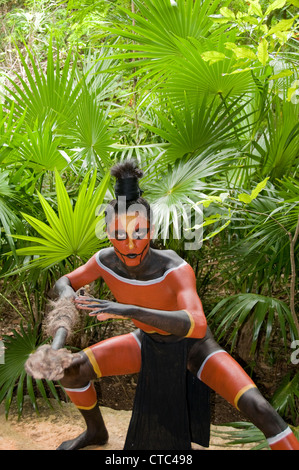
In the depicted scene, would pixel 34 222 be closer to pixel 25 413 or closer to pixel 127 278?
pixel 127 278

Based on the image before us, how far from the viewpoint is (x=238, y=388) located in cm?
151

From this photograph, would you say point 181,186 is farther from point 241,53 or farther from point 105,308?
point 105,308

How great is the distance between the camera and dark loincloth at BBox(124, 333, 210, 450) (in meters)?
1.60

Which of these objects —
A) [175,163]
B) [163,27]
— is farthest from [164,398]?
[163,27]

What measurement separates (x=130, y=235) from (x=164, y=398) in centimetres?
55

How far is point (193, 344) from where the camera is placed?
5.35 feet

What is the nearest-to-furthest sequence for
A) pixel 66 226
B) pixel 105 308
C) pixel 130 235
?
pixel 105 308, pixel 130 235, pixel 66 226

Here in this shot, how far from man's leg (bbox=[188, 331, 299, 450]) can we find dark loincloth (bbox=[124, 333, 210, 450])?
0.05 metres

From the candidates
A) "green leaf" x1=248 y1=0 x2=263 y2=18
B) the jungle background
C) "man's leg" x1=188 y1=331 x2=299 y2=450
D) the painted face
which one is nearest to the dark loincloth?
"man's leg" x1=188 y1=331 x2=299 y2=450

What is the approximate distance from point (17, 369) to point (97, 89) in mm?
1390

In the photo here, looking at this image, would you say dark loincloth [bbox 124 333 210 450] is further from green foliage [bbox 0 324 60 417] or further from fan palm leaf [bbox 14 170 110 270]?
green foliage [bbox 0 324 60 417]
